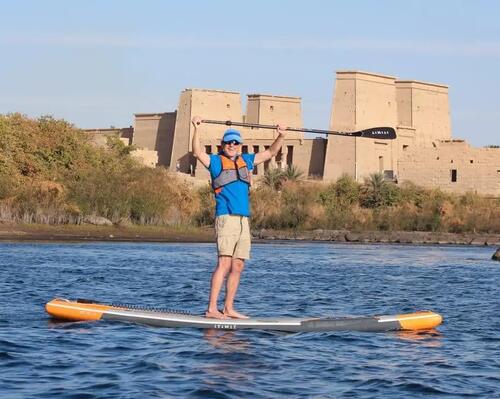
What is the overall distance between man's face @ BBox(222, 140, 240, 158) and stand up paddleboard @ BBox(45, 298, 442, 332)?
166 cm

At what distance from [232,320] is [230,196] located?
1252mm

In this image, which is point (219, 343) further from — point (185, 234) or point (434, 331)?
point (185, 234)

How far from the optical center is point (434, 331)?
45.7 feet

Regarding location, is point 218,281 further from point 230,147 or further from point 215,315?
point 230,147

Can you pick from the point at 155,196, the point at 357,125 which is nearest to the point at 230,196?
the point at 155,196

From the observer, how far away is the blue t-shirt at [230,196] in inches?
523

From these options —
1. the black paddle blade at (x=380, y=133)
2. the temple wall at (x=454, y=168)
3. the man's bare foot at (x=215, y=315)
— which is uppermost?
the temple wall at (x=454, y=168)

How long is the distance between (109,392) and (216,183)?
3.95 m

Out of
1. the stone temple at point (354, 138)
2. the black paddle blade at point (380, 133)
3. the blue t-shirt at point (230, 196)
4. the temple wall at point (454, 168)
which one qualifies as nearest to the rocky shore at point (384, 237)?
the temple wall at point (454, 168)

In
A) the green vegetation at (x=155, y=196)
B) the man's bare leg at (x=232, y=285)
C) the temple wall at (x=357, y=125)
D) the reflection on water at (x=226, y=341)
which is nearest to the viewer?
the reflection on water at (x=226, y=341)

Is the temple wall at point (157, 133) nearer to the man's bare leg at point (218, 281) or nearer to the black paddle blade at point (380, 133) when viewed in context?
the black paddle blade at point (380, 133)

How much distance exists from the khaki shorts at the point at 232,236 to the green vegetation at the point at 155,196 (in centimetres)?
3613

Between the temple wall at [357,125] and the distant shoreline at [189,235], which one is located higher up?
the temple wall at [357,125]

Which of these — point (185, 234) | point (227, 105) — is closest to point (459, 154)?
point (227, 105)
